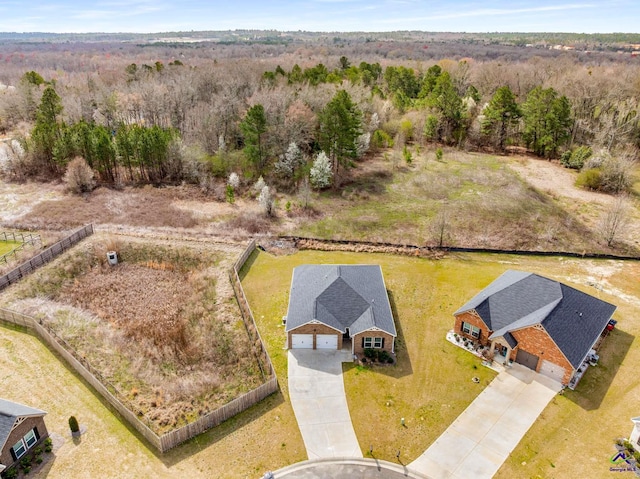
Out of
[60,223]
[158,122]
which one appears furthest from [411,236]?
[158,122]

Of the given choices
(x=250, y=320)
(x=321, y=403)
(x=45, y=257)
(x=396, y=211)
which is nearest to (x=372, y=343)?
(x=321, y=403)

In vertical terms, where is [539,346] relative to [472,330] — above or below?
above

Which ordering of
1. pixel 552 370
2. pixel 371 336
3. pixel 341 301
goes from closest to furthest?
pixel 552 370 < pixel 371 336 < pixel 341 301

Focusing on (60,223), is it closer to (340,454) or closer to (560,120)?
(340,454)

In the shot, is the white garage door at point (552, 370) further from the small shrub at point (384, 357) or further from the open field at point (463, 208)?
the open field at point (463, 208)

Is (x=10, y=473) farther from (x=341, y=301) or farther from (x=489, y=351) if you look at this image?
(x=489, y=351)

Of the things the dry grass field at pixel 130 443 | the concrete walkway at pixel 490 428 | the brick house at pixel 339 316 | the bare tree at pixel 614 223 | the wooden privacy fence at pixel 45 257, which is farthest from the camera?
the bare tree at pixel 614 223

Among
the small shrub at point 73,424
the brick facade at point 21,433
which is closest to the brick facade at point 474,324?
the small shrub at point 73,424
